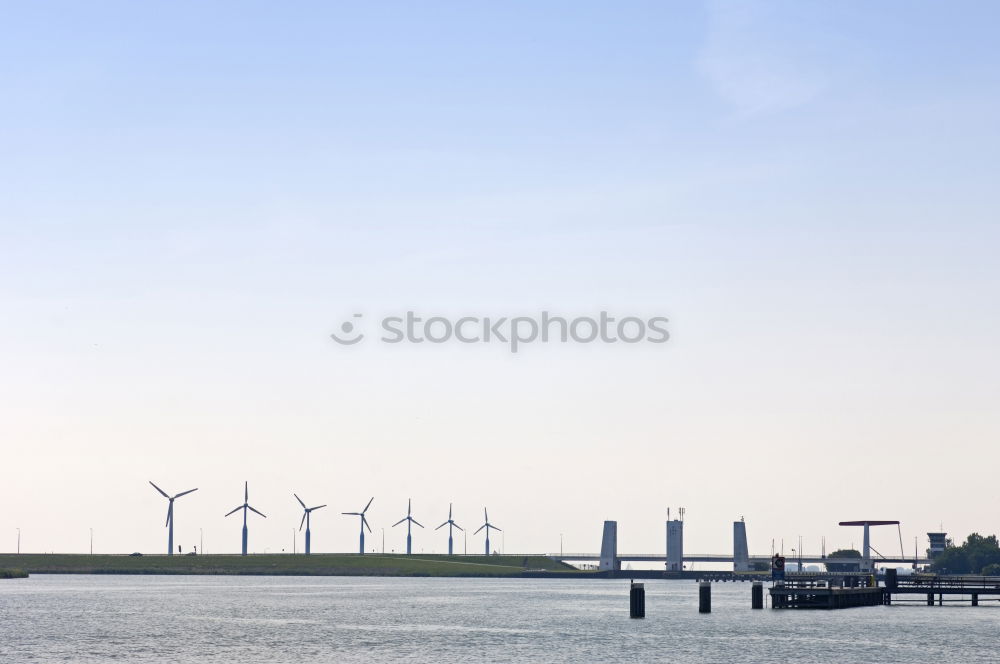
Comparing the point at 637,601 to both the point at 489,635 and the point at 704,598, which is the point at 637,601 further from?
the point at 489,635

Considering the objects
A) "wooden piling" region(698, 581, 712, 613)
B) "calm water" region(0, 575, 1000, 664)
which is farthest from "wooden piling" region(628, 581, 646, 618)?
"wooden piling" region(698, 581, 712, 613)

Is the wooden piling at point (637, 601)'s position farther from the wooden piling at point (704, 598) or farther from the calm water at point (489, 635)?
the wooden piling at point (704, 598)

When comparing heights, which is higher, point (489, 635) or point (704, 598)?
point (704, 598)

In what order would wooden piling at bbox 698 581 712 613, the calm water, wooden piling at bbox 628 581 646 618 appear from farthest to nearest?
wooden piling at bbox 698 581 712 613 < wooden piling at bbox 628 581 646 618 < the calm water

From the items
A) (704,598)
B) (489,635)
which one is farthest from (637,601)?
(489,635)

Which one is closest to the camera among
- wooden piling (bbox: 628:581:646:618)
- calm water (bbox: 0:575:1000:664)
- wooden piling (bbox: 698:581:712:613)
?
calm water (bbox: 0:575:1000:664)

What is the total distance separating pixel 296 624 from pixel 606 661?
55.1 m

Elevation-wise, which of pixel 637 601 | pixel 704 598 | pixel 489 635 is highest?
pixel 637 601

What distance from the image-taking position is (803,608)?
597 ft

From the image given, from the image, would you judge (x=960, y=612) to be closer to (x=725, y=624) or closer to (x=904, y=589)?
(x=904, y=589)

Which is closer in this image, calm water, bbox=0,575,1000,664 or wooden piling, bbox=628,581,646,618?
calm water, bbox=0,575,1000,664

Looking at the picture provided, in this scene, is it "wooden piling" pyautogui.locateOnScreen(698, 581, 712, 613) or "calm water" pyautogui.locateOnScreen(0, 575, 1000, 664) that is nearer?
"calm water" pyautogui.locateOnScreen(0, 575, 1000, 664)

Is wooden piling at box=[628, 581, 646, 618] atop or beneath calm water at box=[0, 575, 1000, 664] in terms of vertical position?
→ atop

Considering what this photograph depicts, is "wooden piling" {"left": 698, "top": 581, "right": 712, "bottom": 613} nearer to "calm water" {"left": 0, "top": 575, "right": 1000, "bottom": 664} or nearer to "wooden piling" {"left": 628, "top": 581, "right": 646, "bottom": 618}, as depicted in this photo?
"calm water" {"left": 0, "top": 575, "right": 1000, "bottom": 664}
